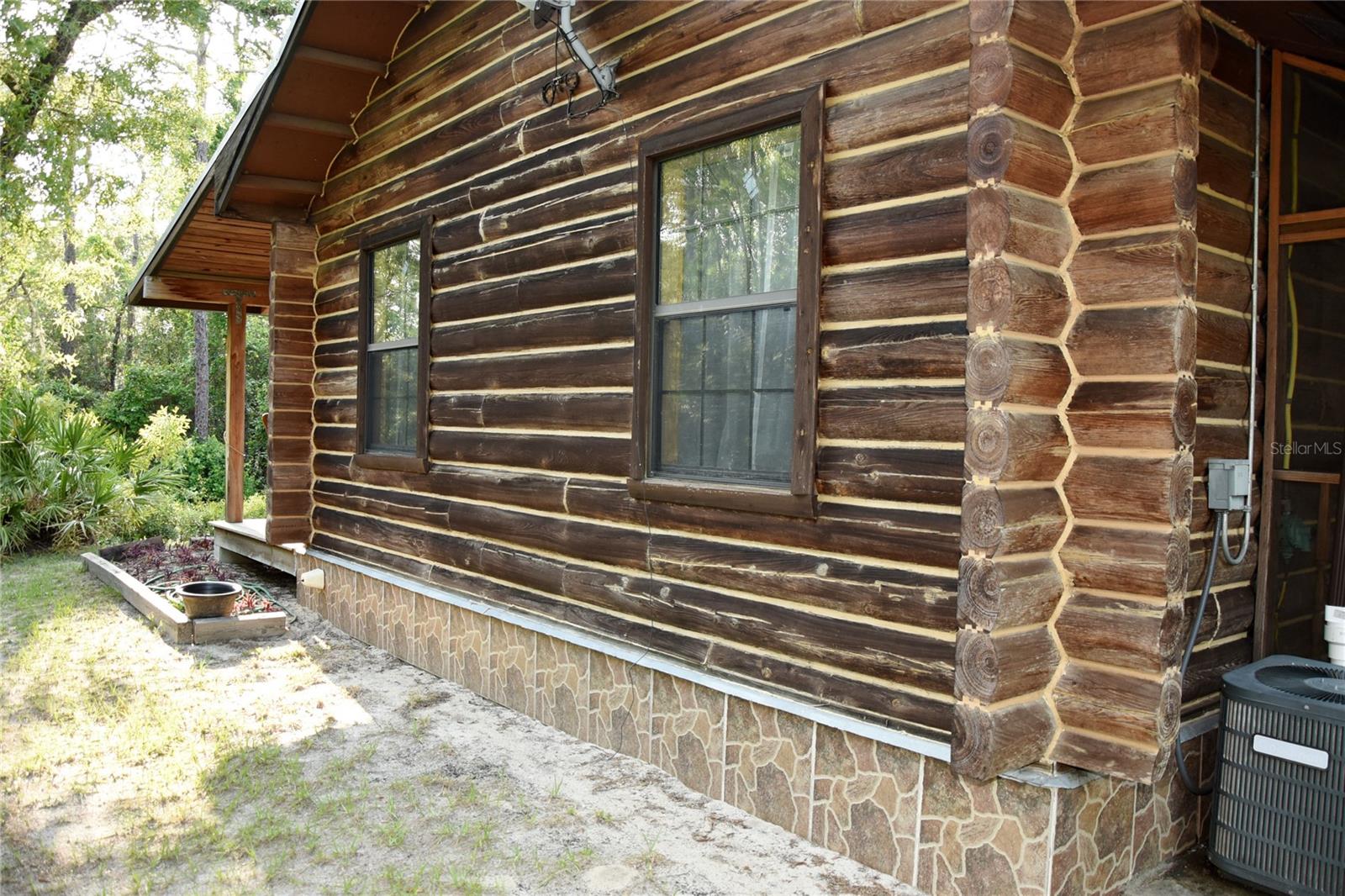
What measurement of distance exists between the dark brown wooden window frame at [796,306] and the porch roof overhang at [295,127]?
3.16 meters

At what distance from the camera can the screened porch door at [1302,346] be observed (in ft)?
12.7

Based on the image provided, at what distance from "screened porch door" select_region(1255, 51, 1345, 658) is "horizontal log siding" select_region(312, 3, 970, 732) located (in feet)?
4.82

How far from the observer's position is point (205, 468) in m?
19.0

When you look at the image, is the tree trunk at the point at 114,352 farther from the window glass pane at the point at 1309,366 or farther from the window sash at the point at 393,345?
the window glass pane at the point at 1309,366

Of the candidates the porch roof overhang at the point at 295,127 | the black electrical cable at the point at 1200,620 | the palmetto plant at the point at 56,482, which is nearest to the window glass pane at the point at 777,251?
the black electrical cable at the point at 1200,620

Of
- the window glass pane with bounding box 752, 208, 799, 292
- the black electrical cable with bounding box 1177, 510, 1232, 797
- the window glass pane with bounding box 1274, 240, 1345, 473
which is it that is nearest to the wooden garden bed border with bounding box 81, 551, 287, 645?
the window glass pane with bounding box 752, 208, 799, 292

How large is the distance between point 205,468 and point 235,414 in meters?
8.55

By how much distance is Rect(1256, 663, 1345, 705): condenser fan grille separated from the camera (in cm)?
325

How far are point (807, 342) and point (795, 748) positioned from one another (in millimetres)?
1642

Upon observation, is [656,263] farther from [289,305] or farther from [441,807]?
[289,305]

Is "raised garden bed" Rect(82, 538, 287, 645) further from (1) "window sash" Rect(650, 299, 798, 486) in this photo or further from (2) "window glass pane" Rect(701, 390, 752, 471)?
(2) "window glass pane" Rect(701, 390, 752, 471)

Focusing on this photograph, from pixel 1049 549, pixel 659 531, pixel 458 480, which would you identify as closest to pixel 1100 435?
pixel 1049 549

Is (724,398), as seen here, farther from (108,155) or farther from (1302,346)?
(108,155)

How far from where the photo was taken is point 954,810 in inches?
135
